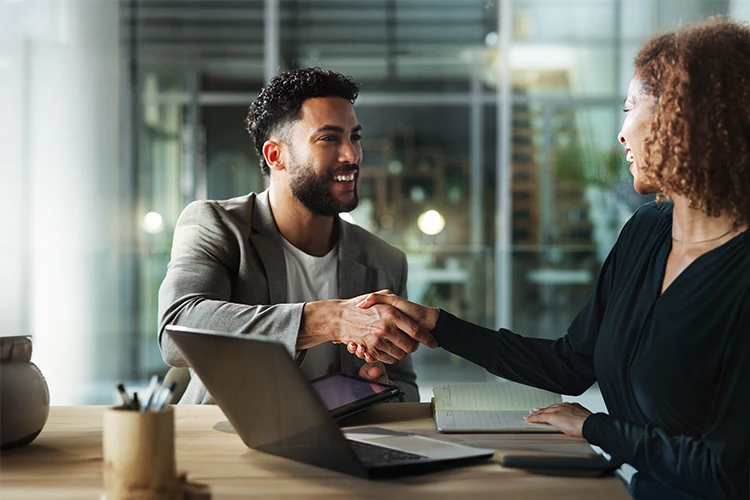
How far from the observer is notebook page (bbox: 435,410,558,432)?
63.6 inches

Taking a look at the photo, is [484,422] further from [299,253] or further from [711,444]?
[299,253]

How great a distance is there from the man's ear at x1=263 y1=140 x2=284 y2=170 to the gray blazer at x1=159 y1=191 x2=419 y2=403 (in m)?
0.13

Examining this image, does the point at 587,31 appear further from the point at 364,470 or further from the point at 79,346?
the point at 364,470

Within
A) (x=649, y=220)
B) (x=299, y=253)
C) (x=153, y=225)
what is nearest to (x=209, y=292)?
(x=299, y=253)

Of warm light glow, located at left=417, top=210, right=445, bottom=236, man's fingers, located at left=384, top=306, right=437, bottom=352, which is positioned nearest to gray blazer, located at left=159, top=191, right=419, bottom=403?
man's fingers, located at left=384, top=306, right=437, bottom=352

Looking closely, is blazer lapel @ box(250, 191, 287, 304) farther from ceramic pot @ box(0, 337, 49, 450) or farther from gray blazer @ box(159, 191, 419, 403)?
ceramic pot @ box(0, 337, 49, 450)

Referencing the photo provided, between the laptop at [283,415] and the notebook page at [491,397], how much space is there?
0.99ft

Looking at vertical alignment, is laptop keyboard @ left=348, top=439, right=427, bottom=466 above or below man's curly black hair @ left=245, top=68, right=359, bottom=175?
below

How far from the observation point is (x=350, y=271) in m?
2.50

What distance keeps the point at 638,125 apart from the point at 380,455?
81 centimetres

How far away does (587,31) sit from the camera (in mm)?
5637

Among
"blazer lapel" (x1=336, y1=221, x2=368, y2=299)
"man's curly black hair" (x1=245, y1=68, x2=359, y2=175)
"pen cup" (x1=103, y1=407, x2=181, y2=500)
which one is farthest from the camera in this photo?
"man's curly black hair" (x1=245, y1=68, x2=359, y2=175)

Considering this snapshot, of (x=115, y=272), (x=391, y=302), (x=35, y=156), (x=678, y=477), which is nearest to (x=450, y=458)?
(x=678, y=477)

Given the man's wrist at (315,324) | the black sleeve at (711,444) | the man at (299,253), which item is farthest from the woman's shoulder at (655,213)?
the man's wrist at (315,324)
